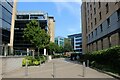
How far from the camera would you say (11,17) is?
6097 cm

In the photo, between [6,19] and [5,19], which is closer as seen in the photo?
[5,19]

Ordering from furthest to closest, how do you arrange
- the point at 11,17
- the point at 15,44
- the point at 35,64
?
1. the point at 15,44
2. the point at 11,17
3. the point at 35,64

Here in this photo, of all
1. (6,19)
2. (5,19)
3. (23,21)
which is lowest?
(5,19)

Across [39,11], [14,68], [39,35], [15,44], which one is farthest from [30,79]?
[39,11]

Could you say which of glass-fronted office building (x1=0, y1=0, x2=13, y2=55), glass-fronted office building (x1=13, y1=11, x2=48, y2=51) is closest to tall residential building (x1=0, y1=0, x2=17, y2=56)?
glass-fronted office building (x1=0, y1=0, x2=13, y2=55)

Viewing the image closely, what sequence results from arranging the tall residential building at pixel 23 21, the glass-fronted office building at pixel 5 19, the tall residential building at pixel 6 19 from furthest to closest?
the tall residential building at pixel 23 21 < the tall residential building at pixel 6 19 < the glass-fronted office building at pixel 5 19

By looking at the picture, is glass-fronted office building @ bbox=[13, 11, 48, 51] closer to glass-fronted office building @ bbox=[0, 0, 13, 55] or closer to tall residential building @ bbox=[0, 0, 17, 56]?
tall residential building @ bbox=[0, 0, 17, 56]

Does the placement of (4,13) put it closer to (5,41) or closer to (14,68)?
(5,41)

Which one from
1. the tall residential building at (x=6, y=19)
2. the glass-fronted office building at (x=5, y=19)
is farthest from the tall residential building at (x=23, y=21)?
the glass-fronted office building at (x=5, y=19)

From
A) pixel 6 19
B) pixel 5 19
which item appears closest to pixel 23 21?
pixel 6 19

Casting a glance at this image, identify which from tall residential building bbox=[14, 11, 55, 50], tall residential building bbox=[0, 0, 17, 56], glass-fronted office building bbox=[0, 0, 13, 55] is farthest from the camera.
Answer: tall residential building bbox=[14, 11, 55, 50]

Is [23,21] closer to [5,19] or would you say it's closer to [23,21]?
[23,21]

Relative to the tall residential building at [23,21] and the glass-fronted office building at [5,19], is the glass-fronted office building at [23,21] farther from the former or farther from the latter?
the glass-fronted office building at [5,19]

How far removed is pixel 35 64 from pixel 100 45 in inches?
538
